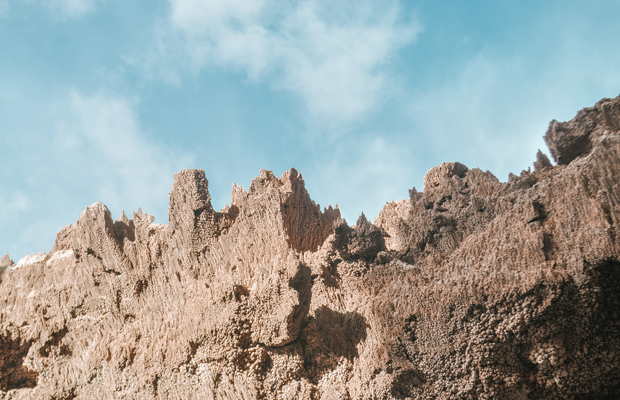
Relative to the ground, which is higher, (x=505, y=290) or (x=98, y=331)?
(x=98, y=331)

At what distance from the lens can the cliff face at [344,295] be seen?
4988 millimetres

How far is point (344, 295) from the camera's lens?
255 inches

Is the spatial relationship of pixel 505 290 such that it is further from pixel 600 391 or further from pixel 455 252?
pixel 600 391

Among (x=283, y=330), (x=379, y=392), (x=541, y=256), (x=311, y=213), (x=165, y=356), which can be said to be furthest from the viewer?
(x=311, y=213)

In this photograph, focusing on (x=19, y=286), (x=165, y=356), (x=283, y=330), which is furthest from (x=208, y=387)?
(x=19, y=286)

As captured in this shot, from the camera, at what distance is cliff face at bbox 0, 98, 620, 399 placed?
4.99m

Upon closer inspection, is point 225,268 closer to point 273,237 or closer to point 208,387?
point 273,237

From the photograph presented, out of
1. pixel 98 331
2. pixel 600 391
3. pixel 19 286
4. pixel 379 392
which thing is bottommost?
pixel 600 391

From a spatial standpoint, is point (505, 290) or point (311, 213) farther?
point (311, 213)

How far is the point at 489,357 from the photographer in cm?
516

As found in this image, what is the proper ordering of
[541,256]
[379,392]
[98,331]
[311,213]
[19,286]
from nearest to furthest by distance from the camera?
[541,256] → [379,392] → [311,213] → [98,331] → [19,286]

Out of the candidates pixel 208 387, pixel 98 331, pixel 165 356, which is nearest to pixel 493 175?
pixel 208 387

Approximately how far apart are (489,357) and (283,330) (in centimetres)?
249

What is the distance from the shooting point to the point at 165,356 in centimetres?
681
